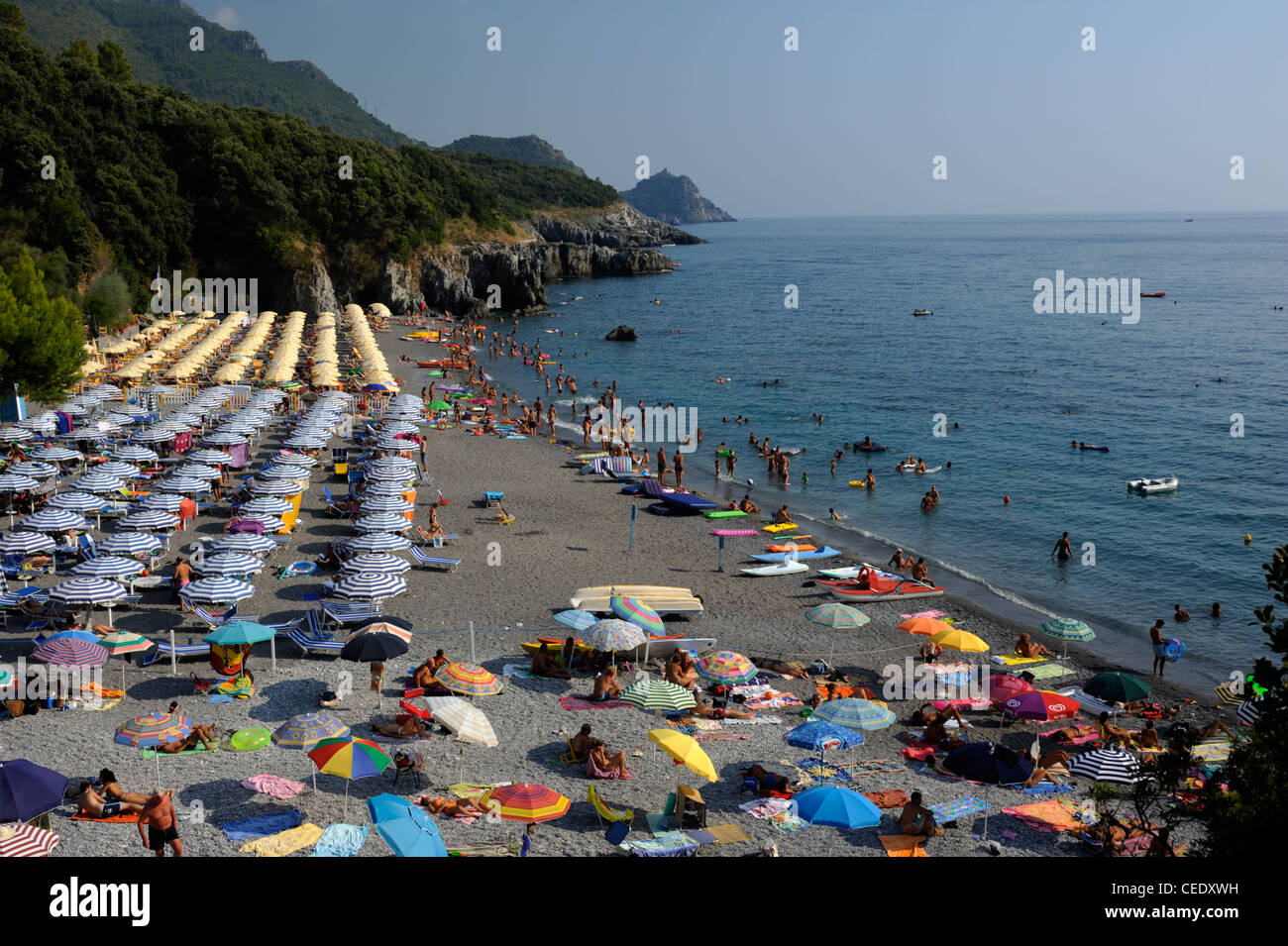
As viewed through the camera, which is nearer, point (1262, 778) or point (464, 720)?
point (1262, 778)

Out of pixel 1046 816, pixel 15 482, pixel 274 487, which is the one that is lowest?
pixel 1046 816

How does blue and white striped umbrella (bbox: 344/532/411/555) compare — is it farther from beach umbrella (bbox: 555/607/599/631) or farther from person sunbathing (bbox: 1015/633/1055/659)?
person sunbathing (bbox: 1015/633/1055/659)

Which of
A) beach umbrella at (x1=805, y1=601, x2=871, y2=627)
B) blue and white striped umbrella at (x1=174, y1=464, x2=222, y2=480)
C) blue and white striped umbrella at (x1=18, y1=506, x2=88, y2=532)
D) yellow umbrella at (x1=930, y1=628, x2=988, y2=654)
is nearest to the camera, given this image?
yellow umbrella at (x1=930, y1=628, x2=988, y2=654)

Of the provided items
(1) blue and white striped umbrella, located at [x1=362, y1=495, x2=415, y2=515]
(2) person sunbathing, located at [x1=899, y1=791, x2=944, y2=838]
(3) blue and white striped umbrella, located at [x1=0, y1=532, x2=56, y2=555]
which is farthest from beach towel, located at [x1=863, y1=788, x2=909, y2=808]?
(3) blue and white striped umbrella, located at [x1=0, y1=532, x2=56, y2=555]

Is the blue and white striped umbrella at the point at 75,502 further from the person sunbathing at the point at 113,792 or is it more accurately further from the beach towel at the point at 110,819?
the beach towel at the point at 110,819

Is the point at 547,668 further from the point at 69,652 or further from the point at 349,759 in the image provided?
the point at 69,652

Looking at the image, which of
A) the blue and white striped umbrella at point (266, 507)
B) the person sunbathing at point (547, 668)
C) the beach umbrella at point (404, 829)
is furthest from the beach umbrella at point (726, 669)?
the blue and white striped umbrella at point (266, 507)

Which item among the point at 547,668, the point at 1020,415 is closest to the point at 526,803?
the point at 547,668
